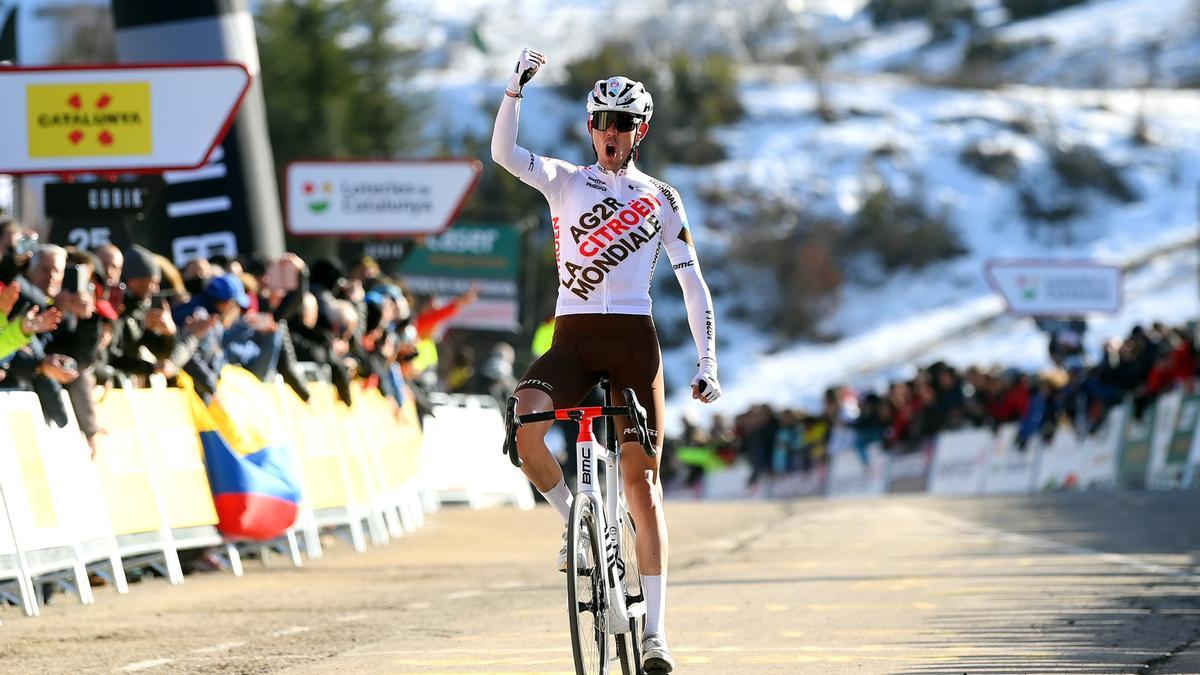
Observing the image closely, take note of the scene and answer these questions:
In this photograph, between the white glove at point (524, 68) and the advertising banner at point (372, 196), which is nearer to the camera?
the white glove at point (524, 68)

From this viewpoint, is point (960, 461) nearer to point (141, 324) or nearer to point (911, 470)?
point (911, 470)

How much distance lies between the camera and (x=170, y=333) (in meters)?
13.2

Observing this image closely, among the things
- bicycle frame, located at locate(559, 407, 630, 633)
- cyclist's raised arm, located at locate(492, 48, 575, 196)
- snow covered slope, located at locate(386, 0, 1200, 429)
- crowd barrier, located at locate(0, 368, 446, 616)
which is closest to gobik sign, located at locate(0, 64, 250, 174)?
crowd barrier, located at locate(0, 368, 446, 616)

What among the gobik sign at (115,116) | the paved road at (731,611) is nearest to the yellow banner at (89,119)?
the gobik sign at (115,116)

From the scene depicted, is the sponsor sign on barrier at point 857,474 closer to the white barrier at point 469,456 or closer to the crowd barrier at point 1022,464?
the crowd barrier at point 1022,464

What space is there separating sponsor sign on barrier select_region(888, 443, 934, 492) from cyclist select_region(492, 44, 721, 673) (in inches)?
1070

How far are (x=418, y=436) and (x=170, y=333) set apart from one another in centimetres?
765

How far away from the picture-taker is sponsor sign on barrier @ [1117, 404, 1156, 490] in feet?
92.2

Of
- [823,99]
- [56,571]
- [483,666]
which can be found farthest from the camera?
[823,99]

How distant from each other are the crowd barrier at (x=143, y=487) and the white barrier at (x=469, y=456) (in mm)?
5260

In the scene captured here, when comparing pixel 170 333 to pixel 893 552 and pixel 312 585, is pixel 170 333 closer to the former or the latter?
pixel 312 585

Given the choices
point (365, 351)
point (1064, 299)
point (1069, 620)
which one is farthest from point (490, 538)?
point (1064, 299)

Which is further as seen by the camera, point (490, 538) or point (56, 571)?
point (490, 538)

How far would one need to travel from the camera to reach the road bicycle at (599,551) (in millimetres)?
7219
